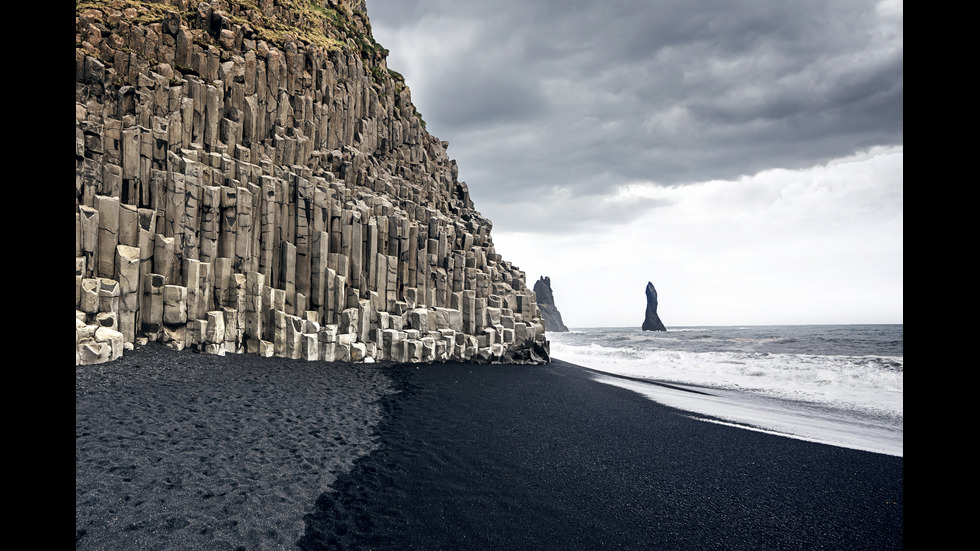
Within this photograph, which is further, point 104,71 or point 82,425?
point 104,71

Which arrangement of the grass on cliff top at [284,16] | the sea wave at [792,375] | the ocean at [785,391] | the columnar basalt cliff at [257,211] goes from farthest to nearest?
the grass on cliff top at [284,16] → the sea wave at [792,375] → the columnar basalt cliff at [257,211] → the ocean at [785,391]

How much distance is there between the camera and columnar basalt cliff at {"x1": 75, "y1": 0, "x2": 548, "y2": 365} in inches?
707

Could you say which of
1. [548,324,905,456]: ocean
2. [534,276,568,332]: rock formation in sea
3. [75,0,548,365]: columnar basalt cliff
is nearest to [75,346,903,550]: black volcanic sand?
[548,324,905,456]: ocean

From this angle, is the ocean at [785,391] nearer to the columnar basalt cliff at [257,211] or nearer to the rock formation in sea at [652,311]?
the columnar basalt cliff at [257,211]

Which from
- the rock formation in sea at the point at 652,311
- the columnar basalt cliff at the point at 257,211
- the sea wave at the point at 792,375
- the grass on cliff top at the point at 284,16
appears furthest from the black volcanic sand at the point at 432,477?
the rock formation in sea at the point at 652,311

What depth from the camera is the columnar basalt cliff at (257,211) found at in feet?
58.9

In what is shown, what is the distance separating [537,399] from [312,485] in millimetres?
9573

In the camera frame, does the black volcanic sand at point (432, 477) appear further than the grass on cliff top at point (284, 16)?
No

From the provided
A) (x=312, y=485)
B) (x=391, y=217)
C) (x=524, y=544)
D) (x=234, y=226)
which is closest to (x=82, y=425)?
(x=312, y=485)

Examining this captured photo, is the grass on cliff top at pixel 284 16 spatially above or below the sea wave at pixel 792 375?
above

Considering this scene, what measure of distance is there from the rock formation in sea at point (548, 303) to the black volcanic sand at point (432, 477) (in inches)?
4441

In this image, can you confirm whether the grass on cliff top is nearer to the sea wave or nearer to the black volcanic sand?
the black volcanic sand
